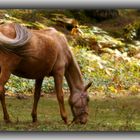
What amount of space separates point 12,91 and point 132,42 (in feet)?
4.02

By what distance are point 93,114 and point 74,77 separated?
0.40 metres

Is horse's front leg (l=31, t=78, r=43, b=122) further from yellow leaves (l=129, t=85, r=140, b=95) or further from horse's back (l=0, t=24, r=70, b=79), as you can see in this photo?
yellow leaves (l=129, t=85, r=140, b=95)

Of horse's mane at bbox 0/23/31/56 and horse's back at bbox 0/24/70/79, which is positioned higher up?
horse's mane at bbox 0/23/31/56

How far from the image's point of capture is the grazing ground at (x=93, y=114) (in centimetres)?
592

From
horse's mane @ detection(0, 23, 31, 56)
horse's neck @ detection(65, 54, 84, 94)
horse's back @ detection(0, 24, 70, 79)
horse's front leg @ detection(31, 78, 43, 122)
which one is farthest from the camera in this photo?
horse's neck @ detection(65, 54, 84, 94)

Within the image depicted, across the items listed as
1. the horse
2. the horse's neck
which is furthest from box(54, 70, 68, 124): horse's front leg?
the horse's neck

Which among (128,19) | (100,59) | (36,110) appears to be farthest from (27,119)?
(128,19)

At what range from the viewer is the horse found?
5.71 metres

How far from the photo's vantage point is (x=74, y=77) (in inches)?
243

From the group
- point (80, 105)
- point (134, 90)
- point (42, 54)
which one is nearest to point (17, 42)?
point (42, 54)

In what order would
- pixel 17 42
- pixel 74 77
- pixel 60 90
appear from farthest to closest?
pixel 74 77 → pixel 60 90 → pixel 17 42

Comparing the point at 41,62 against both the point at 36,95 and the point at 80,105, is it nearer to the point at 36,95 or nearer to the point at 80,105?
the point at 36,95

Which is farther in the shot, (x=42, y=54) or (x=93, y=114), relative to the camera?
(x=93, y=114)
